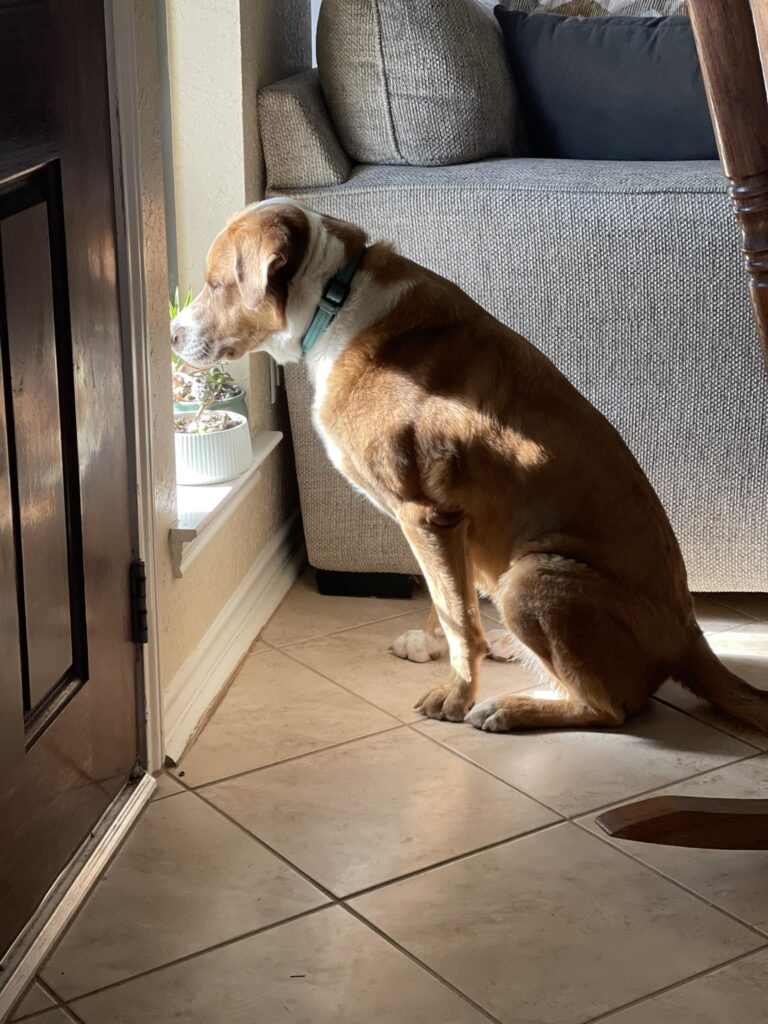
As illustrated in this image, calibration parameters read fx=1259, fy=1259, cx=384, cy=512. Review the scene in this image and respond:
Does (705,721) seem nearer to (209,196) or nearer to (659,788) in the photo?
(659,788)

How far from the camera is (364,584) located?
2662mm

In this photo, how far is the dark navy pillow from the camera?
259 centimetres

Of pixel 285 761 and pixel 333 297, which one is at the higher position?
→ pixel 333 297

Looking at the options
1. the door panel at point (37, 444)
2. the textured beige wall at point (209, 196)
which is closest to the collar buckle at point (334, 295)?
the textured beige wall at point (209, 196)

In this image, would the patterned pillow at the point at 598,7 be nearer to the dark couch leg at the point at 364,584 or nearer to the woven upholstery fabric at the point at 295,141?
the woven upholstery fabric at the point at 295,141

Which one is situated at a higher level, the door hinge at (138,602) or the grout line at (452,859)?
the door hinge at (138,602)

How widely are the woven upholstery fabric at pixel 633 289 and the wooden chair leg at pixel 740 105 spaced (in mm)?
941

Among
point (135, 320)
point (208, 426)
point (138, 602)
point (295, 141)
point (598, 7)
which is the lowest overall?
point (138, 602)

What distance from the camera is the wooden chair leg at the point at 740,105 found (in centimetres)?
130

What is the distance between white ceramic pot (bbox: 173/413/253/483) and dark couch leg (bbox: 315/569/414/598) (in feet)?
1.49

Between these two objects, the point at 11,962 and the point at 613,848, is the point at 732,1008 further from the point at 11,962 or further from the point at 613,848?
the point at 11,962

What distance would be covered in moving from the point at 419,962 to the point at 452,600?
0.72 metres

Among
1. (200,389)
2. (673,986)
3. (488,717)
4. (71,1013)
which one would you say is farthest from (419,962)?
(200,389)

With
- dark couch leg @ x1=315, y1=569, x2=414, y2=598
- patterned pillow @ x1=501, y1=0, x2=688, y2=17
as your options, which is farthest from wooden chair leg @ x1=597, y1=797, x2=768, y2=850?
patterned pillow @ x1=501, y1=0, x2=688, y2=17
